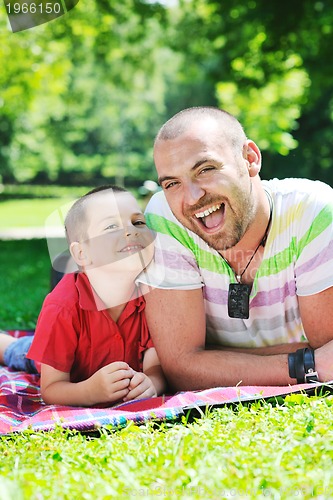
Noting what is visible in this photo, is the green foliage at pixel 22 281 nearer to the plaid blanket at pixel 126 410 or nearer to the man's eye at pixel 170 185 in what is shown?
the plaid blanket at pixel 126 410

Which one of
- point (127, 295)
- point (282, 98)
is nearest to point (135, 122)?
point (282, 98)

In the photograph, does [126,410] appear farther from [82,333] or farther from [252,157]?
[252,157]

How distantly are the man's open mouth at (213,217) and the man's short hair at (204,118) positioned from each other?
303mm

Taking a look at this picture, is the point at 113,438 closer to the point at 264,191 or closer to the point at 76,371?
the point at 76,371

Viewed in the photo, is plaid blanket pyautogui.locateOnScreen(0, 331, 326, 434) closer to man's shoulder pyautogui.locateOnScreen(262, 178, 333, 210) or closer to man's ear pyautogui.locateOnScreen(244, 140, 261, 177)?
man's shoulder pyautogui.locateOnScreen(262, 178, 333, 210)

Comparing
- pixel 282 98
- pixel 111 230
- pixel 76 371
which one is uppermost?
pixel 111 230

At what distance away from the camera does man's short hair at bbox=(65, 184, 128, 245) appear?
144 inches

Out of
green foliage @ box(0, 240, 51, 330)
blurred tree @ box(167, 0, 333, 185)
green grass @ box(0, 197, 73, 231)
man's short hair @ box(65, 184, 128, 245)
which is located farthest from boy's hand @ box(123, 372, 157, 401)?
green grass @ box(0, 197, 73, 231)

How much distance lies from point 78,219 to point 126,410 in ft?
3.42

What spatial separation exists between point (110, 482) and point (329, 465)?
2.26 ft

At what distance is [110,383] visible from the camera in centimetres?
329

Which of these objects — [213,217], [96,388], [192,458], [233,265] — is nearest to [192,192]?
[213,217]

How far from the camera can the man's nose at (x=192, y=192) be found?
323 cm

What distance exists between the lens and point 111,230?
360 cm
